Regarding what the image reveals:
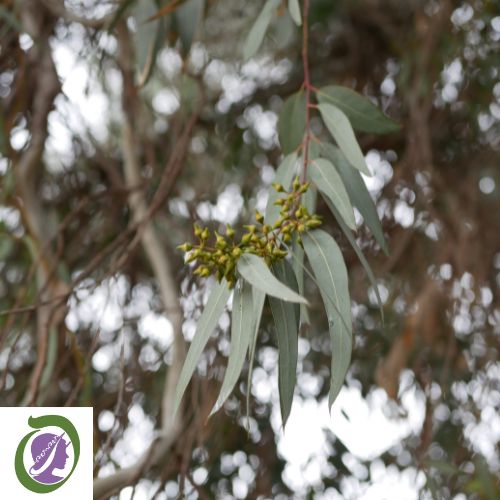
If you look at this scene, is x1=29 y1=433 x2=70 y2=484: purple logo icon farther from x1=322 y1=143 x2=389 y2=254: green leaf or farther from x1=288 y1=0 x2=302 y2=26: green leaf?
x1=288 y1=0 x2=302 y2=26: green leaf

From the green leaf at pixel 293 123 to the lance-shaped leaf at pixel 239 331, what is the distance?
384 millimetres

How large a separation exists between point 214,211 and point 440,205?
632mm

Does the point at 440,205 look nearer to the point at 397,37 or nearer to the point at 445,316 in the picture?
the point at 445,316

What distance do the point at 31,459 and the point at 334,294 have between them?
1.56 feet

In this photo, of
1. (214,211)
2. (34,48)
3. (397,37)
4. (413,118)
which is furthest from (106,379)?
(397,37)

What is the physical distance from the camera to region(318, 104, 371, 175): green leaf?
1.01 meters

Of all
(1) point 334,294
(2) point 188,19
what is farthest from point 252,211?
(1) point 334,294

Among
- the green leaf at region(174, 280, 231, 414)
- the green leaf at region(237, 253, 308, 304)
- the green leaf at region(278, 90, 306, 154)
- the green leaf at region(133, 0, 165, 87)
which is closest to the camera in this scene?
the green leaf at region(237, 253, 308, 304)

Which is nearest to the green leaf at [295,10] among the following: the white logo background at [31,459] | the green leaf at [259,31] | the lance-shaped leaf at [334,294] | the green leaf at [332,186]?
the green leaf at [259,31]

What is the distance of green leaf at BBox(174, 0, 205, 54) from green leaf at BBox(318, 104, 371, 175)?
0.41m

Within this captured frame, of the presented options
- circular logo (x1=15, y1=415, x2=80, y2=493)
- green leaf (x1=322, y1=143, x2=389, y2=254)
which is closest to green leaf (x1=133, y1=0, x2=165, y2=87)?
green leaf (x1=322, y1=143, x2=389, y2=254)

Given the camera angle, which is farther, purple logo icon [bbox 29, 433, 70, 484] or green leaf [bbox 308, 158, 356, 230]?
purple logo icon [bbox 29, 433, 70, 484]

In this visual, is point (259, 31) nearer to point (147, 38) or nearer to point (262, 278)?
point (147, 38)

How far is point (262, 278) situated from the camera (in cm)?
78
